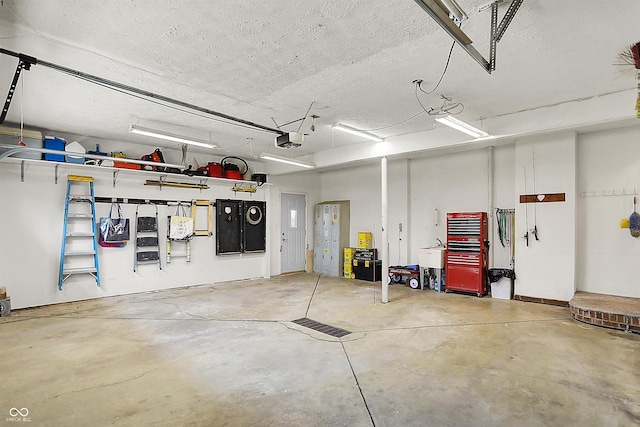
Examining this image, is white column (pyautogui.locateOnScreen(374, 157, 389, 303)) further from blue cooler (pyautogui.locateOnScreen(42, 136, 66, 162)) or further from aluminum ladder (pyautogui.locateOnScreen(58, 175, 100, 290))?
blue cooler (pyautogui.locateOnScreen(42, 136, 66, 162))

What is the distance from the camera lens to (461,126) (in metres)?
4.65

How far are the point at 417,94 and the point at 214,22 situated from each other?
2569 millimetres

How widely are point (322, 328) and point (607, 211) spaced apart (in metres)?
4.87

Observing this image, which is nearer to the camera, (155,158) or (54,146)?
(54,146)

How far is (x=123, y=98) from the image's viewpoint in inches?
167

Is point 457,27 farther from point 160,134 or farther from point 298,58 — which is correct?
point 160,134

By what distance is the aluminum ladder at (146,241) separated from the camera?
21.6 feet

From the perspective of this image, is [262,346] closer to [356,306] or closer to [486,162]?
[356,306]

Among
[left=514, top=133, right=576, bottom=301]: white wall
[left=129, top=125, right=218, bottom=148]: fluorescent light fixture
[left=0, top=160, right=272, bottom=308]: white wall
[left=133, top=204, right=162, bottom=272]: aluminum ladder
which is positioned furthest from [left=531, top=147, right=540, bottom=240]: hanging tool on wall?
[left=133, top=204, right=162, bottom=272]: aluminum ladder

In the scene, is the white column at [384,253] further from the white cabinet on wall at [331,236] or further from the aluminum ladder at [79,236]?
the aluminum ladder at [79,236]

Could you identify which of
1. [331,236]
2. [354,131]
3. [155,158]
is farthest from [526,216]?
[155,158]

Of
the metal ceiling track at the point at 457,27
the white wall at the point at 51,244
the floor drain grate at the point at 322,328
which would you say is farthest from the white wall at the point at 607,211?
the white wall at the point at 51,244

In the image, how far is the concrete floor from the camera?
2488 mm

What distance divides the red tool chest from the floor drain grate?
10.5 ft
